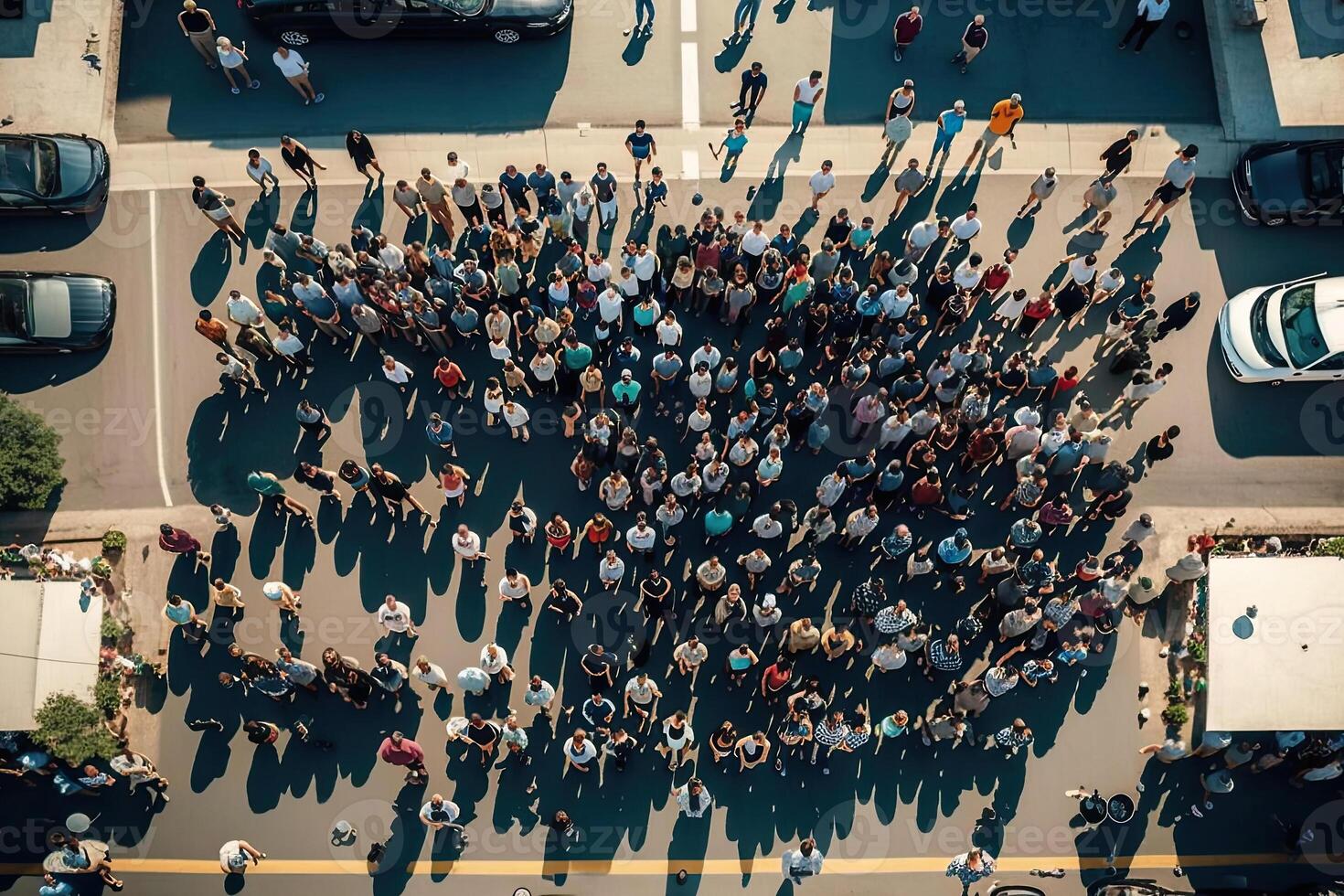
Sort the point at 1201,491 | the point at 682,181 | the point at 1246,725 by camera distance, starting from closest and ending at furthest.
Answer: the point at 1246,725, the point at 1201,491, the point at 682,181

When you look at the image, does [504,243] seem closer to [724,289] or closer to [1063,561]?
[724,289]

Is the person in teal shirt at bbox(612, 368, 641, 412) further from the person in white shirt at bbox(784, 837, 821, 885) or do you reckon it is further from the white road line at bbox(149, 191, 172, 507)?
the white road line at bbox(149, 191, 172, 507)

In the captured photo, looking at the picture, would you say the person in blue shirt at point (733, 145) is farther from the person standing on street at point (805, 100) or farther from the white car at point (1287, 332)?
the white car at point (1287, 332)

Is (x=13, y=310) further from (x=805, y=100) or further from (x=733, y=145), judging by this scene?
(x=805, y=100)

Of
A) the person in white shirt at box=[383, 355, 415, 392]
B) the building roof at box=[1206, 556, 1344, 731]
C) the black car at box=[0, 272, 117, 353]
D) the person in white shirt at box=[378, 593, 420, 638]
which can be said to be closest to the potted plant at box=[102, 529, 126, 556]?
the black car at box=[0, 272, 117, 353]

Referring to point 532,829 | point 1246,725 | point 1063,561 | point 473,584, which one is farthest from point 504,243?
point 1246,725

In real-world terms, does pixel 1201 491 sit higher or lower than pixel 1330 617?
higher

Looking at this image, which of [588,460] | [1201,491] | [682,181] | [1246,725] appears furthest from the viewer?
[682,181]
